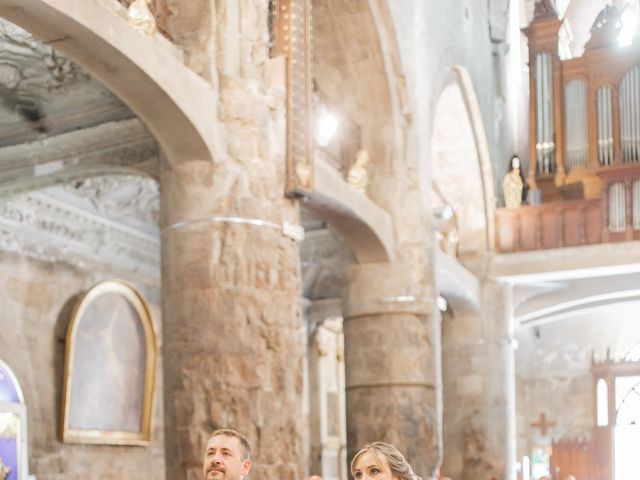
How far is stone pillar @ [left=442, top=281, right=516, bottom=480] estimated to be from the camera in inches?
645

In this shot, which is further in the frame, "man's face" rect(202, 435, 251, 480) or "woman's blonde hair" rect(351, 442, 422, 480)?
"man's face" rect(202, 435, 251, 480)

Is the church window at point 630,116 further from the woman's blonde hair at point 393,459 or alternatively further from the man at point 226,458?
A: the woman's blonde hair at point 393,459

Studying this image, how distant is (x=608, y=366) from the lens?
21.4 m

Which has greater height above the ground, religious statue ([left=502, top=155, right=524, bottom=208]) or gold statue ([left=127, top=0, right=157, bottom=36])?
religious statue ([left=502, top=155, right=524, bottom=208])

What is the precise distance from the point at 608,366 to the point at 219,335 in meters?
14.4

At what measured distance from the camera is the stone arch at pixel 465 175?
16.9m

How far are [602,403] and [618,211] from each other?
19.5ft

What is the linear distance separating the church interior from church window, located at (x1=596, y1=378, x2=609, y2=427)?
3.0 inches

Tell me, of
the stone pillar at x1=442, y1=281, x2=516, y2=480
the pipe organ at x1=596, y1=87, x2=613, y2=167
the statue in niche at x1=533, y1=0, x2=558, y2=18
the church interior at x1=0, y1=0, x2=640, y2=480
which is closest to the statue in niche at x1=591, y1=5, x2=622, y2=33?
the church interior at x1=0, y1=0, x2=640, y2=480

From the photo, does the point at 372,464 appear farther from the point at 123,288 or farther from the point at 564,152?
the point at 564,152

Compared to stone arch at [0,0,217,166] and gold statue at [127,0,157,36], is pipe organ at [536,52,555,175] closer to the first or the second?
stone arch at [0,0,217,166]

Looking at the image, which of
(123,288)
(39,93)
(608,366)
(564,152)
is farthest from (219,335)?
(608,366)

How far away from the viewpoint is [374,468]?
136 inches

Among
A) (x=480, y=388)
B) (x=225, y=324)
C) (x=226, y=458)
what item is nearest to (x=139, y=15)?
(x=225, y=324)
